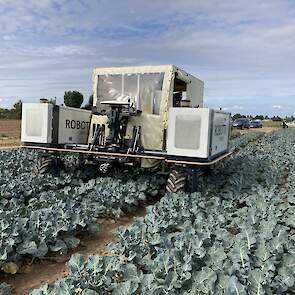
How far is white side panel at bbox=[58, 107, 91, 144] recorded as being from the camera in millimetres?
8750

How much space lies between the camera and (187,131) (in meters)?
7.06

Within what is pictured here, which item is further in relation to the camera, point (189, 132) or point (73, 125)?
point (73, 125)

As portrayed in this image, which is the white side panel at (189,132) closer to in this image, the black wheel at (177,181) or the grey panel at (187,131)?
the grey panel at (187,131)

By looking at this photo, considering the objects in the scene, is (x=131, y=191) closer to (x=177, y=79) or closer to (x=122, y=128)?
(x=122, y=128)

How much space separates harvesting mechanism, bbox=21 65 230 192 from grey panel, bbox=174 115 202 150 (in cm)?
10

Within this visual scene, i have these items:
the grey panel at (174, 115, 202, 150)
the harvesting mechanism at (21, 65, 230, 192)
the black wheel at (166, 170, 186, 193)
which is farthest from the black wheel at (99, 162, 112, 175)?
the grey panel at (174, 115, 202, 150)

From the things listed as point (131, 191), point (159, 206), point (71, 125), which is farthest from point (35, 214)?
point (71, 125)

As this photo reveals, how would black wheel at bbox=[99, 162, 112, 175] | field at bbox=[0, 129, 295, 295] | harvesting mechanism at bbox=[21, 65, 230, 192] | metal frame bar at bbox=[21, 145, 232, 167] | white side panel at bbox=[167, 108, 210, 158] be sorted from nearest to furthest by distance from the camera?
field at bbox=[0, 129, 295, 295] → white side panel at bbox=[167, 108, 210, 158] → metal frame bar at bbox=[21, 145, 232, 167] → harvesting mechanism at bbox=[21, 65, 230, 192] → black wheel at bbox=[99, 162, 112, 175]

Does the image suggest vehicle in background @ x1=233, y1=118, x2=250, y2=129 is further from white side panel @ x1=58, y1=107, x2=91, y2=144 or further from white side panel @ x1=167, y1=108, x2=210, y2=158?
white side panel @ x1=167, y1=108, x2=210, y2=158

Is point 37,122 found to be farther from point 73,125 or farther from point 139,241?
point 139,241

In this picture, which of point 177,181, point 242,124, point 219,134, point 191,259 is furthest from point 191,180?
point 242,124

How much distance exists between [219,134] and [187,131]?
1681 millimetres

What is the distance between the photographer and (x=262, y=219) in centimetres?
578

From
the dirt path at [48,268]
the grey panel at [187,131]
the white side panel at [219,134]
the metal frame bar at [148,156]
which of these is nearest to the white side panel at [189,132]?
the grey panel at [187,131]
